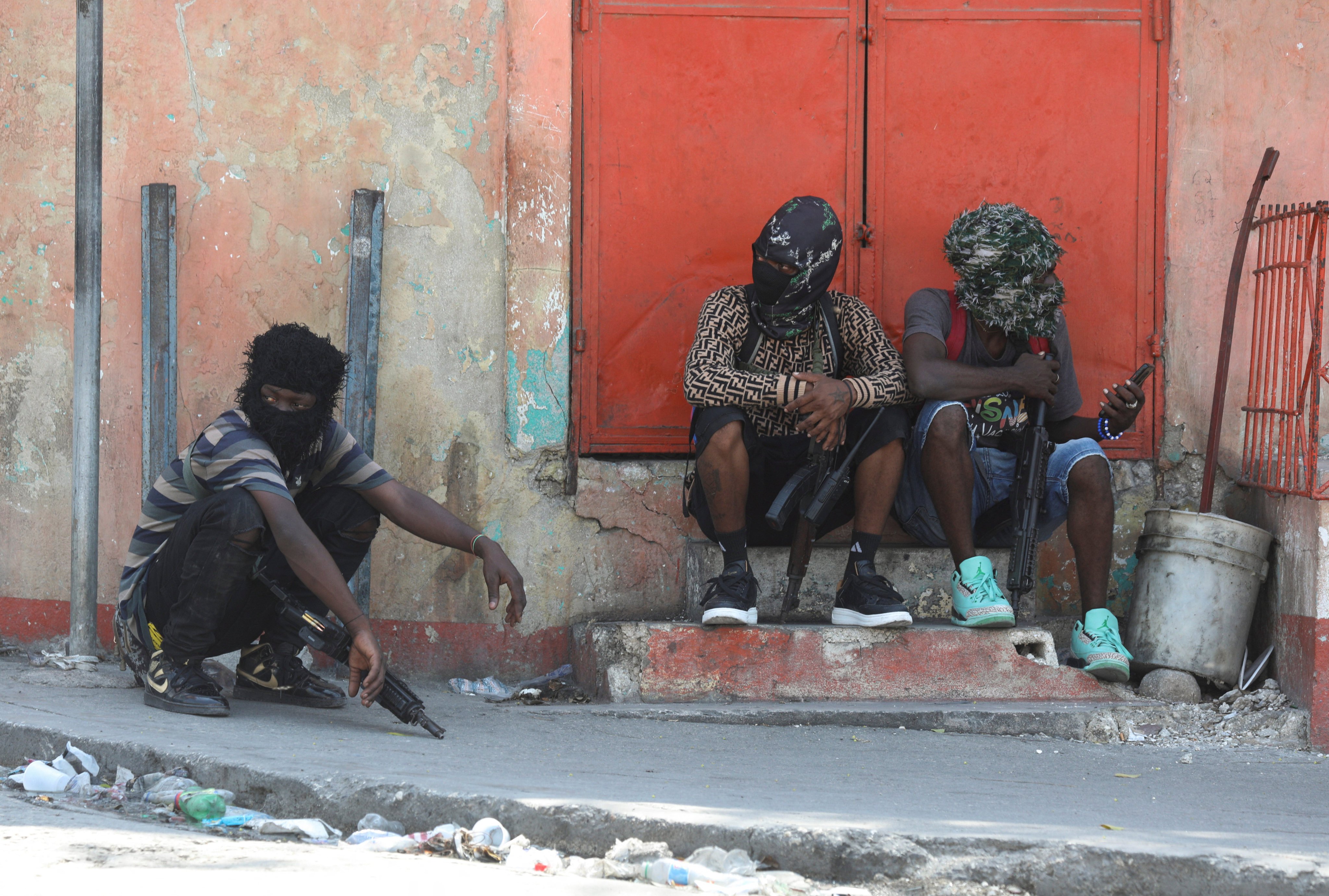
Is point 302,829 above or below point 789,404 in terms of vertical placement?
below

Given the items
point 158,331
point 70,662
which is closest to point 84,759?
point 70,662

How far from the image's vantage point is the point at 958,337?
408 cm

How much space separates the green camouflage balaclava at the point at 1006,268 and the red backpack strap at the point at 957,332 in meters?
0.05

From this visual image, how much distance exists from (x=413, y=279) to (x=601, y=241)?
2.20 feet

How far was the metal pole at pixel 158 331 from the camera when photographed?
4.19 m

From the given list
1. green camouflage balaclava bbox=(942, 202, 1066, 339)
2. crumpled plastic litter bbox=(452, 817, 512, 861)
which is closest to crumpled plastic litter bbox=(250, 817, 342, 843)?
crumpled plastic litter bbox=(452, 817, 512, 861)

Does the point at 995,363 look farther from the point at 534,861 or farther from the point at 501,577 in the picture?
the point at 534,861

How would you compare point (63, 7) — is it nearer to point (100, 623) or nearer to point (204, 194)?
point (204, 194)

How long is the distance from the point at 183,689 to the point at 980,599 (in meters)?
2.32

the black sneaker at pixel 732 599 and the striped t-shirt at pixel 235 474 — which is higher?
the striped t-shirt at pixel 235 474

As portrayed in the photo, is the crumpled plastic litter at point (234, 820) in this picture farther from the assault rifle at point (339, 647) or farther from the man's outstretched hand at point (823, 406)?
the man's outstretched hand at point (823, 406)

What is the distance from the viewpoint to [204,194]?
14.1ft

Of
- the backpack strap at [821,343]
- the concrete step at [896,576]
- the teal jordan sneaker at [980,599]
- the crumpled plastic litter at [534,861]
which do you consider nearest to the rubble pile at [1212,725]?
the teal jordan sneaker at [980,599]

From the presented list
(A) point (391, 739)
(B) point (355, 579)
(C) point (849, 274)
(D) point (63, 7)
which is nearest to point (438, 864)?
(A) point (391, 739)
